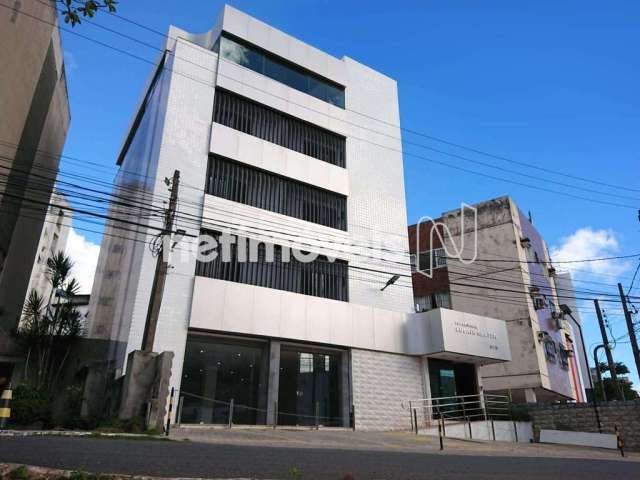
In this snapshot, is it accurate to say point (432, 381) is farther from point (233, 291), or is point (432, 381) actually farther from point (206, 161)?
point (206, 161)

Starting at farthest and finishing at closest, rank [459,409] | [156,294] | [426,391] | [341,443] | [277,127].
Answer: [277,127] < [459,409] < [426,391] < [156,294] < [341,443]

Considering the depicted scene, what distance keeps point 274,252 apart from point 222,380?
5.50 m

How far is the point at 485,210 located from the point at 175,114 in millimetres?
21995

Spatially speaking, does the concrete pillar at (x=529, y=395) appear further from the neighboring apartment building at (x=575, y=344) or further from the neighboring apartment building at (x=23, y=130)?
the neighboring apartment building at (x=23, y=130)

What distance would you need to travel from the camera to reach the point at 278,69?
24156mm

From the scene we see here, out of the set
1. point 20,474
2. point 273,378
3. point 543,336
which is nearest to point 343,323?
point 273,378

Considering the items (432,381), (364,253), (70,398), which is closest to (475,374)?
(432,381)

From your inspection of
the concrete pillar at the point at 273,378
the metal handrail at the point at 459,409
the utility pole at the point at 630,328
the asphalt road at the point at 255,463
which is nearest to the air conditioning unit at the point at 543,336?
the utility pole at the point at 630,328

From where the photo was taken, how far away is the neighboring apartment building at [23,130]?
20.6m

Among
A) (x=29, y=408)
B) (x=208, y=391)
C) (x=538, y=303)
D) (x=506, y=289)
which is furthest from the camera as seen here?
(x=538, y=303)

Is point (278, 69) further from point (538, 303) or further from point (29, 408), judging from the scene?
point (538, 303)

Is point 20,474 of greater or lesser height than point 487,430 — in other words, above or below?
below

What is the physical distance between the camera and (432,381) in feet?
72.9

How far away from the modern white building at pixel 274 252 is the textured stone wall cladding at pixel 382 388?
0.06 metres
